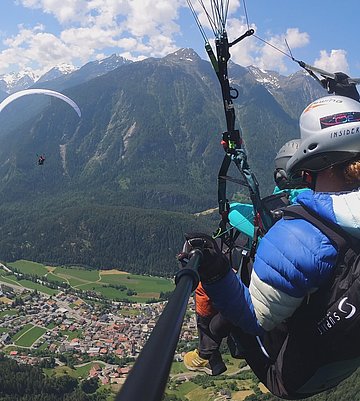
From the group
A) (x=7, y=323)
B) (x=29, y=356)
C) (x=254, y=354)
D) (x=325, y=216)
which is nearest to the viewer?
(x=325, y=216)

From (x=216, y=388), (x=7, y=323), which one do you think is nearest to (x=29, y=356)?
Answer: (x=7, y=323)

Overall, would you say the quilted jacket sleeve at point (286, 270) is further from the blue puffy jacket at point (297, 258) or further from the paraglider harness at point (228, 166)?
the paraglider harness at point (228, 166)

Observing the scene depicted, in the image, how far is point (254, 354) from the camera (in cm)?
278

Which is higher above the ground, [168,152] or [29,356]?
[168,152]

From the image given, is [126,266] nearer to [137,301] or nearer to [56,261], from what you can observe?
[56,261]

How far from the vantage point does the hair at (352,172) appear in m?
2.19

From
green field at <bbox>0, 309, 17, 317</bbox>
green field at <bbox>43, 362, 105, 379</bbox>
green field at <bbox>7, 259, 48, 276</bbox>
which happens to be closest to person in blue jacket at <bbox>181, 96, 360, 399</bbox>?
green field at <bbox>43, 362, 105, 379</bbox>

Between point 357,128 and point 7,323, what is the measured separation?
2756 inches

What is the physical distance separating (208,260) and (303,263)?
509 mm

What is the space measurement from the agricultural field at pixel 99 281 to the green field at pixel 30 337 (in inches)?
588

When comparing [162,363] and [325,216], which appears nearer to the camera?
[162,363]

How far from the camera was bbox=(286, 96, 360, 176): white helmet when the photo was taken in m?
2.28

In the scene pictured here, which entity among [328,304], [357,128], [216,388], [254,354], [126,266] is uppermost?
[357,128]

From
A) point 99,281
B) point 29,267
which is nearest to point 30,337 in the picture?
point 99,281
